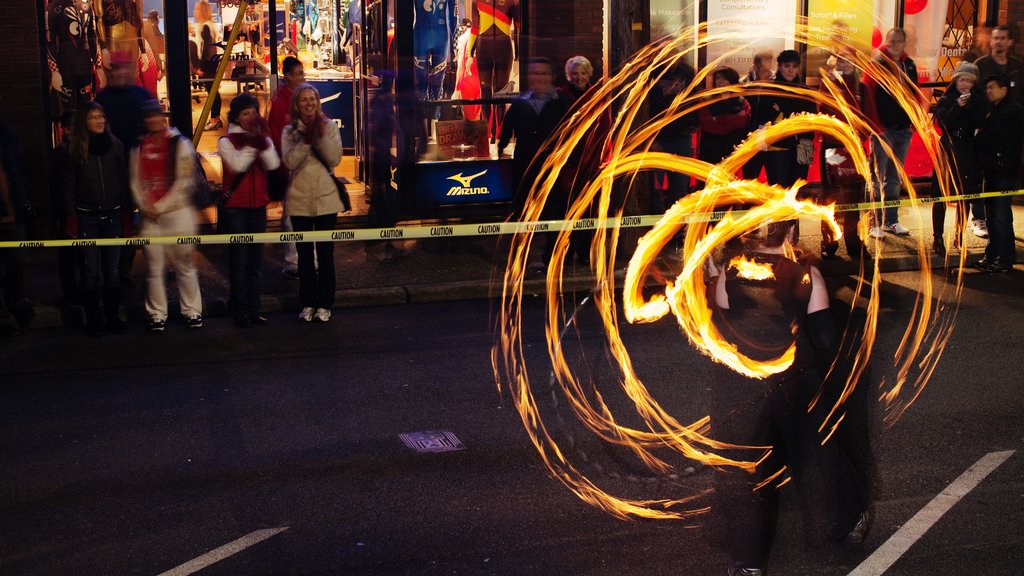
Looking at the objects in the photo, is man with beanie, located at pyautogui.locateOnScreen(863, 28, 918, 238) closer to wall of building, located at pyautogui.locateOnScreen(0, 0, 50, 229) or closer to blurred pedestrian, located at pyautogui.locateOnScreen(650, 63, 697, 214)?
blurred pedestrian, located at pyautogui.locateOnScreen(650, 63, 697, 214)

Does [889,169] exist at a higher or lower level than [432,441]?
higher

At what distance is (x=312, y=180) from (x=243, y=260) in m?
0.85

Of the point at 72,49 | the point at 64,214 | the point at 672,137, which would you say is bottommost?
the point at 64,214

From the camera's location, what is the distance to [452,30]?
13930 millimetres

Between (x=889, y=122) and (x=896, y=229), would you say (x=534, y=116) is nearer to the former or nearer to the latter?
(x=889, y=122)

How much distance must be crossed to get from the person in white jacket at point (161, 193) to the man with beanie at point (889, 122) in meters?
6.59

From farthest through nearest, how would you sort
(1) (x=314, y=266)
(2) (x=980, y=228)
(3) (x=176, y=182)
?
(2) (x=980, y=228), (1) (x=314, y=266), (3) (x=176, y=182)

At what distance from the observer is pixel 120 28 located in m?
13.2

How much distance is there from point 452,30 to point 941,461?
881 cm

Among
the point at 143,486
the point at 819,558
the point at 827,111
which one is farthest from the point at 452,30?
the point at 819,558

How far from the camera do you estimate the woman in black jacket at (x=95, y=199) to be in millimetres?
9469

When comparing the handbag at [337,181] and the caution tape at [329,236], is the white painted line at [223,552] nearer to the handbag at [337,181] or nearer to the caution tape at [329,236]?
the caution tape at [329,236]

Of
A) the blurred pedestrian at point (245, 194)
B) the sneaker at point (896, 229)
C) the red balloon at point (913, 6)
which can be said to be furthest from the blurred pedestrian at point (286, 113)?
the red balloon at point (913, 6)

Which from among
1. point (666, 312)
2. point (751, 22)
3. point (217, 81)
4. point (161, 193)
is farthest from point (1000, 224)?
point (217, 81)
